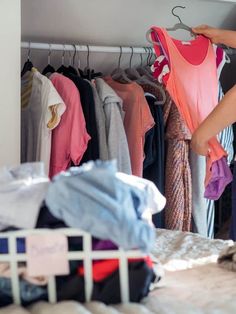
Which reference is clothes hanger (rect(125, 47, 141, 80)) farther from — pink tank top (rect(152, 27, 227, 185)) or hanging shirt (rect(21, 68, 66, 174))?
hanging shirt (rect(21, 68, 66, 174))

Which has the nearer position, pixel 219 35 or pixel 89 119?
pixel 219 35

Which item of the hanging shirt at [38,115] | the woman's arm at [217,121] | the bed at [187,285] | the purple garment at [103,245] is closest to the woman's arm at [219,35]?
the woman's arm at [217,121]

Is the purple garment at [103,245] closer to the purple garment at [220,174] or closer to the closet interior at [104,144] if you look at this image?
the closet interior at [104,144]

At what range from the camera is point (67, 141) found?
204 centimetres

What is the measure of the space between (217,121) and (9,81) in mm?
729

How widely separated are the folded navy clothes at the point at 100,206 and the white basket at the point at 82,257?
0.08 ft

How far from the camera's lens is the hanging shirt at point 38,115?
6.54 feet

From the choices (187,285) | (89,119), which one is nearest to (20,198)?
(187,285)

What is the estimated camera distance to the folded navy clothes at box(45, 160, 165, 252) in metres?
0.88

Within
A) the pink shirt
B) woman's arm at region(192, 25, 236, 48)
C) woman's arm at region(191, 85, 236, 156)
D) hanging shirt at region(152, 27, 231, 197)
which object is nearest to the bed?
woman's arm at region(191, 85, 236, 156)

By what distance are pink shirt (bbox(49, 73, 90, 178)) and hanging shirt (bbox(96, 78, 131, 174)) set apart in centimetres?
14

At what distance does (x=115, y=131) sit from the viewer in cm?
215

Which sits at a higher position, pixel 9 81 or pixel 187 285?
pixel 9 81

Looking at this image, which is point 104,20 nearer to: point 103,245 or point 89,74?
point 89,74
